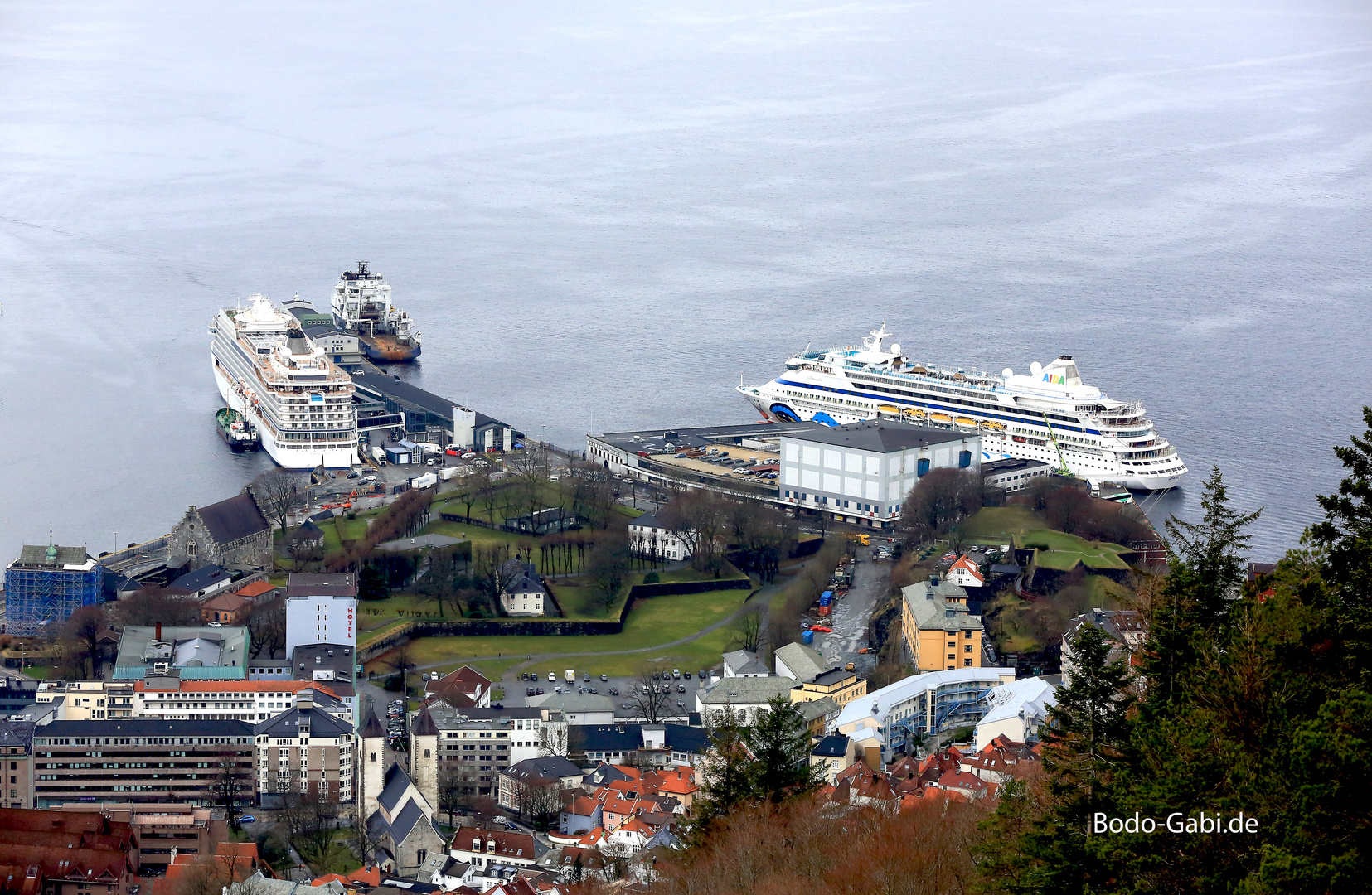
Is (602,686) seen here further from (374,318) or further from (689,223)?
(689,223)

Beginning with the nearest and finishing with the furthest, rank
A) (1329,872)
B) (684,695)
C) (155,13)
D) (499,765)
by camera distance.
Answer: (1329,872), (499,765), (684,695), (155,13)

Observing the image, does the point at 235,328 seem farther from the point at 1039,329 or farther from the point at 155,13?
the point at 155,13

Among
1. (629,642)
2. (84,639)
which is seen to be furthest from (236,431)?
(629,642)

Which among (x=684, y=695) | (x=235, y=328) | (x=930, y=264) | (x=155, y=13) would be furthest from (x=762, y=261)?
(x=155, y=13)

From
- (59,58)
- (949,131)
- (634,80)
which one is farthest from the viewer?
(59,58)

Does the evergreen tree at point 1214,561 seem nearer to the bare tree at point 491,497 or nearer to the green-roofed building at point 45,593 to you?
the green-roofed building at point 45,593

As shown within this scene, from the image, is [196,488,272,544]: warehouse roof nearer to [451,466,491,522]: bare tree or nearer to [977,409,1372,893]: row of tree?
[451,466,491,522]: bare tree

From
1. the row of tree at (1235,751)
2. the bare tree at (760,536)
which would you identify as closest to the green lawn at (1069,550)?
the bare tree at (760,536)
